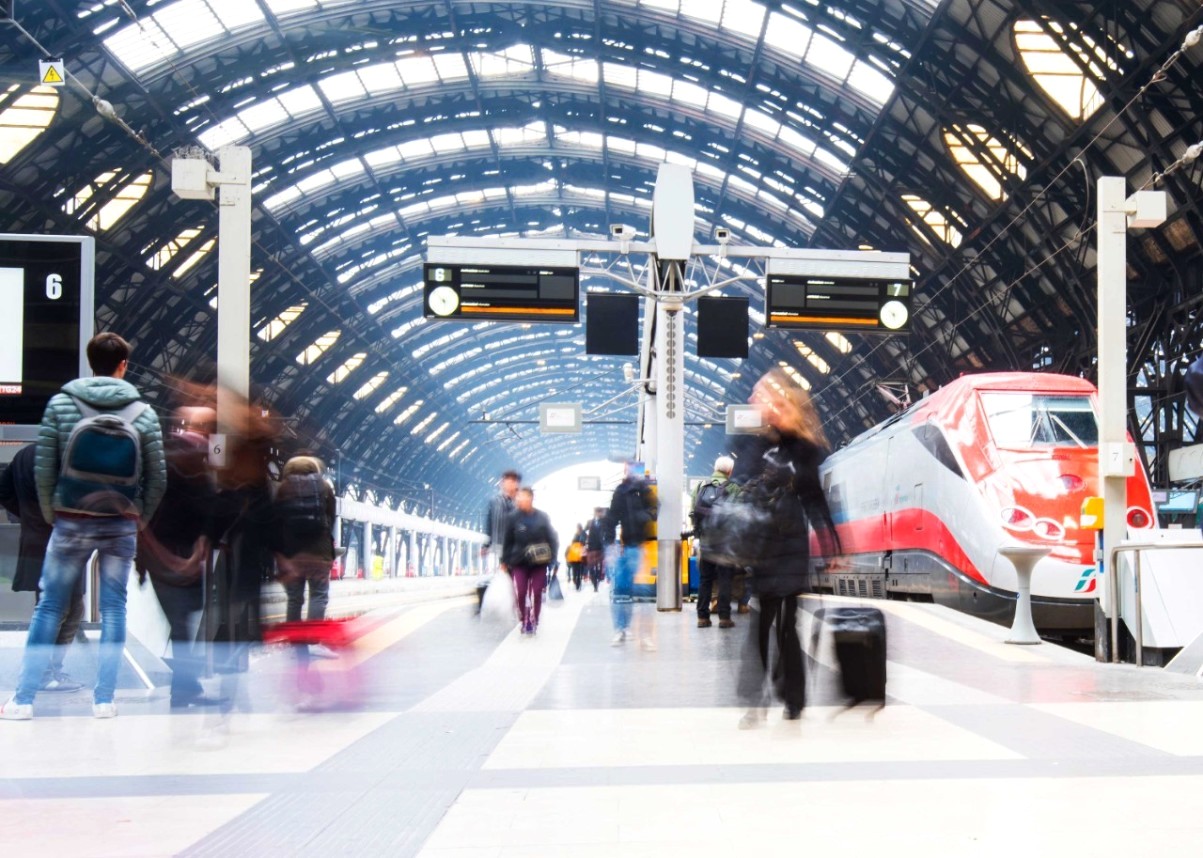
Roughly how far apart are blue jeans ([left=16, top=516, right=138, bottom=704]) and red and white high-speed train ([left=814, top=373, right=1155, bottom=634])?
342 inches

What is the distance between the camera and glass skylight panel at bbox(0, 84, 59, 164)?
24.1 metres

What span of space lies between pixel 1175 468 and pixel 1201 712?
19668mm

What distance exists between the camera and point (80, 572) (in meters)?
5.88

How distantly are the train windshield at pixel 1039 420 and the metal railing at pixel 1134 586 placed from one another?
4.58m

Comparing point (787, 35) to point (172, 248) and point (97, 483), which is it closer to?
point (172, 248)

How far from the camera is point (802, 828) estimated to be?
12.5 ft

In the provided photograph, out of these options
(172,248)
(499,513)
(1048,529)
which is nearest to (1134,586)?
(1048,529)

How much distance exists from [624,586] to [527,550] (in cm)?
179

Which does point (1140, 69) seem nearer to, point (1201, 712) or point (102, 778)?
point (1201, 712)

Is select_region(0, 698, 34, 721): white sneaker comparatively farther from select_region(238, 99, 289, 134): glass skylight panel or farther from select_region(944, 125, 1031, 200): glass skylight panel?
select_region(238, 99, 289, 134): glass skylight panel

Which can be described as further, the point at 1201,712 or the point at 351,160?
the point at 351,160

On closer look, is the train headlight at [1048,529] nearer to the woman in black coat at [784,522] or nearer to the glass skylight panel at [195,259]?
the woman in black coat at [784,522]

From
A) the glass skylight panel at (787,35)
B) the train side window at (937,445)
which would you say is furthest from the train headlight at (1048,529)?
the glass skylight panel at (787,35)

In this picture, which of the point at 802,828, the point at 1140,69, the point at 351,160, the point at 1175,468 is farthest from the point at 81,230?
the point at 802,828
